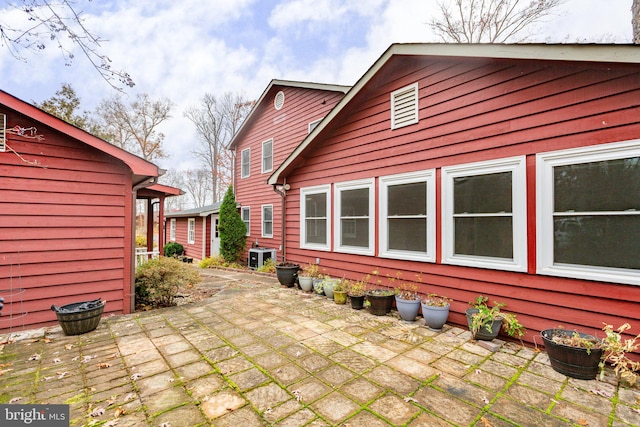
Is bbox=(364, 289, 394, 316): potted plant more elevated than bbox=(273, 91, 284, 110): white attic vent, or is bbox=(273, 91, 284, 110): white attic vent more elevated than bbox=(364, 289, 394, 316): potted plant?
bbox=(273, 91, 284, 110): white attic vent

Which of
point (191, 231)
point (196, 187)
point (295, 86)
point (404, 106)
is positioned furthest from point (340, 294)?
point (196, 187)

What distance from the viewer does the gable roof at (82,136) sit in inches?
157

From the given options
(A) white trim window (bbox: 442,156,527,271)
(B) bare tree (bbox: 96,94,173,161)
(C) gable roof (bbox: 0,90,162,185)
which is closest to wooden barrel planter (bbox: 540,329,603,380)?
(A) white trim window (bbox: 442,156,527,271)

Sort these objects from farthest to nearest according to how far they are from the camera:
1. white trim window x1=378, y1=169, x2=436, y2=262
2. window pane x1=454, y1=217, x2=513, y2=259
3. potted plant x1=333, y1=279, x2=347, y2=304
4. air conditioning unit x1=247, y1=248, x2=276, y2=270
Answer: air conditioning unit x1=247, y1=248, x2=276, y2=270 < potted plant x1=333, y1=279, x2=347, y2=304 < white trim window x1=378, y1=169, x2=436, y2=262 < window pane x1=454, y1=217, x2=513, y2=259

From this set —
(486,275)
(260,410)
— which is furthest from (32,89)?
(486,275)

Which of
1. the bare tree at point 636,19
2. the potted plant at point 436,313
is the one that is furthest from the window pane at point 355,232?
the bare tree at point 636,19

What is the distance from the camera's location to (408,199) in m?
5.16

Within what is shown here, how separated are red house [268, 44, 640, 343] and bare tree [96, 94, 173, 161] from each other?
19.6 m

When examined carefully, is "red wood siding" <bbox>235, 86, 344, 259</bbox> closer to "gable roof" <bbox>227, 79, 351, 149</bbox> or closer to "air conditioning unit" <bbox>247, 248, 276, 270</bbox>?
"gable roof" <bbox>227, 79, 351, 149</bbox>

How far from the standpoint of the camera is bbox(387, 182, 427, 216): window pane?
4938mm

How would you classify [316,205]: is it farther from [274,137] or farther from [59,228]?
[274,137]

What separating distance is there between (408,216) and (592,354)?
2.93 m

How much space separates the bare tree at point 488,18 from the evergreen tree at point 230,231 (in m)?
11.9

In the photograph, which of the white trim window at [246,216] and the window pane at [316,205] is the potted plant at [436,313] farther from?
the white trim window at [246,216]
